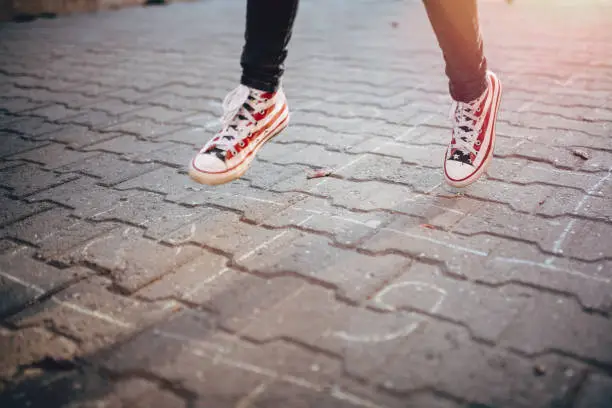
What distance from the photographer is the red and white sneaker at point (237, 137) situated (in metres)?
2.20

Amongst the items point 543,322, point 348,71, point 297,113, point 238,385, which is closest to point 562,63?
point 348,71

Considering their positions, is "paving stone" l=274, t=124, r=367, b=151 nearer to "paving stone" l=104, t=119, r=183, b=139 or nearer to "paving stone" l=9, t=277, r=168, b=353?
"paving stone" l=104, t=119, r=183, b=139

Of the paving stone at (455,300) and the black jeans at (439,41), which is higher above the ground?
the black jeans at (439,41)

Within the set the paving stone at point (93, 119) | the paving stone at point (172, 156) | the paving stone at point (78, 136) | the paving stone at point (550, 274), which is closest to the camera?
the paving stone at point (550, 274)

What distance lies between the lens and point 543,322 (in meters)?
1.47

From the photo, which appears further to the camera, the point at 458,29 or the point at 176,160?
the point at 176,160

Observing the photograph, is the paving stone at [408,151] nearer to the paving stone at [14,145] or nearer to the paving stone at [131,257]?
the paving stone at [131,257]

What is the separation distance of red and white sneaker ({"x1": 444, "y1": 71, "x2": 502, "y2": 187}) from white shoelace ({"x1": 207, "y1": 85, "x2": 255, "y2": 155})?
84 cm

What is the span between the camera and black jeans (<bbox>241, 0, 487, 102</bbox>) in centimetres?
195

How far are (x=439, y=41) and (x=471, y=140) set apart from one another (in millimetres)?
445

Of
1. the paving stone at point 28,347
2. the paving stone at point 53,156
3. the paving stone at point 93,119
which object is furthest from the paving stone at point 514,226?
the paving stone at point 93,119

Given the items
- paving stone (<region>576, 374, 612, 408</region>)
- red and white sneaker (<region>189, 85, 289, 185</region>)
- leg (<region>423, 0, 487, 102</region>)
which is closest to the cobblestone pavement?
paving stone (<region>576, 374, 612, 408</region>)

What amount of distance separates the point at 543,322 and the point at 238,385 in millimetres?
824

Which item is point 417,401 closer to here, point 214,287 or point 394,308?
point 394,308
